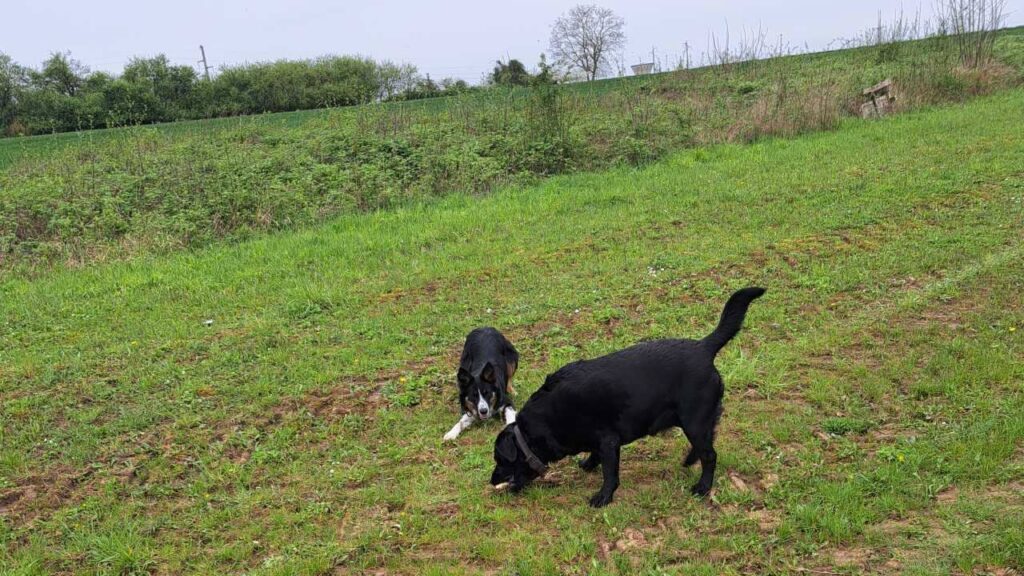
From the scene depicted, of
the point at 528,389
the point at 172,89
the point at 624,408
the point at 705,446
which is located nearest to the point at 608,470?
the point at 624,408

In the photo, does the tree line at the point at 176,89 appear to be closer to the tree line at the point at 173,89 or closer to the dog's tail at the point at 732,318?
the tree line at the point at 173,89

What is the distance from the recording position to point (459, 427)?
17.6 ft

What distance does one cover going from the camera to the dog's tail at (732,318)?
13.7ft

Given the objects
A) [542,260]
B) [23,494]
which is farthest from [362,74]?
[23,494]

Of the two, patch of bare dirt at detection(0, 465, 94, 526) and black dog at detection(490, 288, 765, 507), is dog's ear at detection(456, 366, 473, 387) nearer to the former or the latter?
black dog at detection(490, 288, 765, 507)

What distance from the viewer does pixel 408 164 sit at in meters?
14.3

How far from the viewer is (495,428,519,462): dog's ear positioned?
14.3 ft

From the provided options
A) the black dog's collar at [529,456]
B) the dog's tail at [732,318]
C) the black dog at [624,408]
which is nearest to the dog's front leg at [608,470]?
the black dog at [624,408]

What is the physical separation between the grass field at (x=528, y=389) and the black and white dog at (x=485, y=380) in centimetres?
24

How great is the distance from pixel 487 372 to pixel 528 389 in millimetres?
621

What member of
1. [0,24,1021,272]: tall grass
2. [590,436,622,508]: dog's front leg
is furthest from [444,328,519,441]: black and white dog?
[0,24,1021,272]: tall grass

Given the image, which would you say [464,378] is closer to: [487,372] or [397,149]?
[487,372]

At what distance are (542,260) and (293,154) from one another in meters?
9.08

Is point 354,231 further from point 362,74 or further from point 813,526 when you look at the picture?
point 362,74
